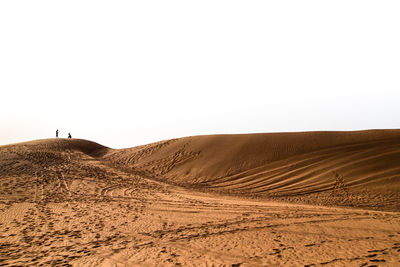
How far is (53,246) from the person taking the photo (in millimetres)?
6566

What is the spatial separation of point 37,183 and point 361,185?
19610 mm

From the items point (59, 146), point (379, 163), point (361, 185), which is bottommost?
point (361, 185)

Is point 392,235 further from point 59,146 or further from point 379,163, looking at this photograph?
point 59,146

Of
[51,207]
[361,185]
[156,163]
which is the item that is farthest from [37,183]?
[361,185]

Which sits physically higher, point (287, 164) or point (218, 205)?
point (287, 164)

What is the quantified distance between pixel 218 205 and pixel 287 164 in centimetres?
928

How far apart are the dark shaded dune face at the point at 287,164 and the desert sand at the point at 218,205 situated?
94mm

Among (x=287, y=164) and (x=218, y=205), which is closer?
(x=218, y=205)

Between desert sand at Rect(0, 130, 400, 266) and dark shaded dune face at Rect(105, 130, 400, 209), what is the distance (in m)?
0.09

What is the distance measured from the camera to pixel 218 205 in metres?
10.9

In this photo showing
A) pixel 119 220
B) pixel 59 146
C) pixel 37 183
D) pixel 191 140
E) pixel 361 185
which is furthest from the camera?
pixel 59 146

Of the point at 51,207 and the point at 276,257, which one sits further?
the point at 51,207

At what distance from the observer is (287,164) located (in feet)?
59.9

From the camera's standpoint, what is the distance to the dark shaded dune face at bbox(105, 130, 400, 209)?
14.5 metres
